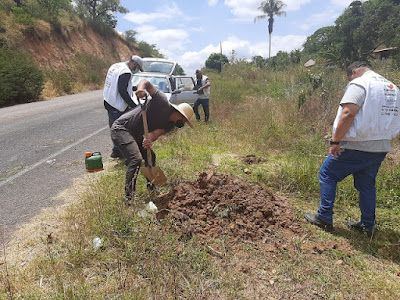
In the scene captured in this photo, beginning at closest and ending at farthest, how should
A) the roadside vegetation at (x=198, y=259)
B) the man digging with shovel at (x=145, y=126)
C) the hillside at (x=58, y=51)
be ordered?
the roadside vegetation at (x=198, y=259)
the man digging with shovel at (x=145, y=126)
the hillside at (x=58, y=51)

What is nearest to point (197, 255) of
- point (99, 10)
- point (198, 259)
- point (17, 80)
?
point (198, 259)

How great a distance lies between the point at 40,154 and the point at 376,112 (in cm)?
556

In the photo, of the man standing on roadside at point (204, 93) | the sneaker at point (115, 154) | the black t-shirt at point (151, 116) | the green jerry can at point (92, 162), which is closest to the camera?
the black t-shirt at point (151, 116)

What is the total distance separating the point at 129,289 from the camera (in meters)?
2.01

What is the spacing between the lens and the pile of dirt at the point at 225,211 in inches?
112

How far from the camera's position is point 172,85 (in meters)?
8.20

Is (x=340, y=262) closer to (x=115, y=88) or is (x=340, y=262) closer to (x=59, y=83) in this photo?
(x=115, y=88)

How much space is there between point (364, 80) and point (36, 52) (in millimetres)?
22536

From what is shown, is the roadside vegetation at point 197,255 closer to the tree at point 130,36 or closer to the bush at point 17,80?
the bush at point 17,80

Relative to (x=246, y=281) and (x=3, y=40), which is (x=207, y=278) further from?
(x=3, y=40)

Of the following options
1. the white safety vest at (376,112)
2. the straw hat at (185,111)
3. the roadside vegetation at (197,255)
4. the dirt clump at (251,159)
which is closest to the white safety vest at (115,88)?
the roadside vegetation at (197,255)

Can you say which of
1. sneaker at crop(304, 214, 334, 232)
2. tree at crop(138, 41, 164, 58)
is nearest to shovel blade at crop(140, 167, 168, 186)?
sneaker at crop(304, 214, 334, 232)

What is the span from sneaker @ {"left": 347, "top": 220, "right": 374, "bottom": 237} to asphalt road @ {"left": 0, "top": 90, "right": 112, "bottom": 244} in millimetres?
3593

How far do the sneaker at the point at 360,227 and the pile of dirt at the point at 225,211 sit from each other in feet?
2.06
